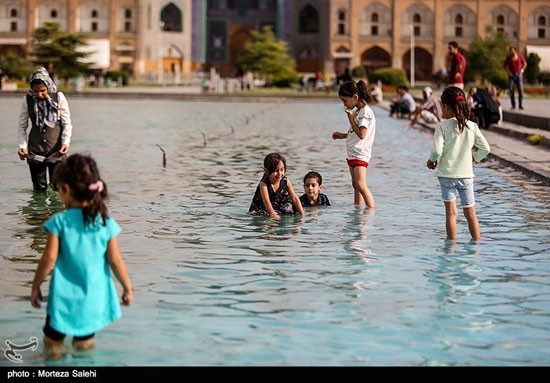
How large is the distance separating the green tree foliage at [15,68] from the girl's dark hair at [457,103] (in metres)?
54.2

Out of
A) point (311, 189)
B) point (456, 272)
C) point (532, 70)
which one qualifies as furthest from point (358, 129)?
point (532, 70)

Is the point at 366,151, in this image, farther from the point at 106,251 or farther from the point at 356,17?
the point at 356,17

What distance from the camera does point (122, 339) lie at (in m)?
5.34

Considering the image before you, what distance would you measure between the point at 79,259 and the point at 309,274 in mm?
2503

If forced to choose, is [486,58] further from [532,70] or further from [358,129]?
[358,129]

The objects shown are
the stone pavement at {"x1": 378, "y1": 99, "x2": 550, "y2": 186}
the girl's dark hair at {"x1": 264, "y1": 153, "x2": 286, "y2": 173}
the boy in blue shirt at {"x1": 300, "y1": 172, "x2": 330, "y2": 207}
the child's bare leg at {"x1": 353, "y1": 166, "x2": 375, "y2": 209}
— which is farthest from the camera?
the stone pavement at {"x1": 378, "y1": 99, "x2": 550, "y2": 186}

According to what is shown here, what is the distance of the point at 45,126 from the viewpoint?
1080 cm

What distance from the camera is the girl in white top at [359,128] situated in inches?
379

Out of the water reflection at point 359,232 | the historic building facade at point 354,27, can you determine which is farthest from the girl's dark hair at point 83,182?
the historic building facade at point 354,27

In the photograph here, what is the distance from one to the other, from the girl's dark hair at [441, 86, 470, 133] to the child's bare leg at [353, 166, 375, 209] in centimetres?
202

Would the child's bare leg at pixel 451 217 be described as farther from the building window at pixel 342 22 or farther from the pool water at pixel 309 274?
the building window at pixel 342 22

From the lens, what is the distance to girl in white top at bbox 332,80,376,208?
9625 mm

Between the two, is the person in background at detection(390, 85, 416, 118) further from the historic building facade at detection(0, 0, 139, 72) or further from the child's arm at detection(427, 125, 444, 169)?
the historic building facade at detection(0, 0, 139, 72)

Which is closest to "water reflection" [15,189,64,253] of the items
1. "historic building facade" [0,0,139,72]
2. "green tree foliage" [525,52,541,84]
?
"green tree foliage" [525,52,541,84]
